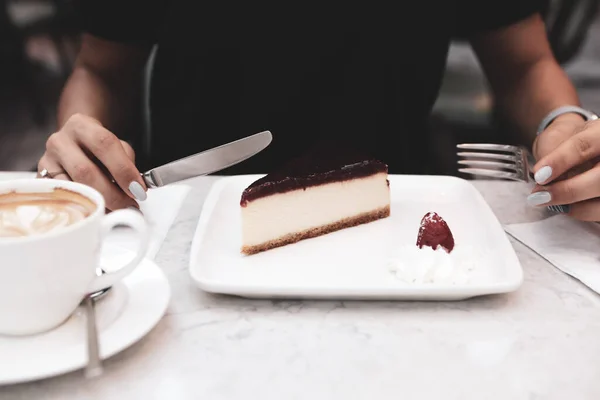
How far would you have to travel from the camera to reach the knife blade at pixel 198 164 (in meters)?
1.01

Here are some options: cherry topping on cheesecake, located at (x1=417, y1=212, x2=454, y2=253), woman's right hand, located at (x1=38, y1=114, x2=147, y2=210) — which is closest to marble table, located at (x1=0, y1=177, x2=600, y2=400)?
cherry topping on cheesecake, located at (x1=417, y1=212, x2=454, y2=253)

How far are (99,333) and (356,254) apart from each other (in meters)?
0.43

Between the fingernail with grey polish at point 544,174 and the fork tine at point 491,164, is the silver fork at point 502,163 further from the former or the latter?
→ the fingernail with grey polish at point 544,174

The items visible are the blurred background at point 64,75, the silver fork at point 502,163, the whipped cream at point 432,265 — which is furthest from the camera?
the blurred background at point 64,75

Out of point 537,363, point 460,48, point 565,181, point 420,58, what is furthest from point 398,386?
point 460,48

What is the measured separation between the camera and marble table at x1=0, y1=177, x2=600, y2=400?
2.10 ft

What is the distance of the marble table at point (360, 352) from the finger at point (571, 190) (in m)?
0.16

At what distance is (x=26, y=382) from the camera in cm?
63

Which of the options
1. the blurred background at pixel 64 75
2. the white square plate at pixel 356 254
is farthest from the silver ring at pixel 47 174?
the blurred background at pixel 64 75

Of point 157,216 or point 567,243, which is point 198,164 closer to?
point 157,216

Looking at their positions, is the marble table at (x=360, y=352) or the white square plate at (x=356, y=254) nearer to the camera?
the marble table at (x=360, y=352)

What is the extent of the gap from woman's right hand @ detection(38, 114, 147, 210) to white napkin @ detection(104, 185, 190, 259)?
48 millimetres

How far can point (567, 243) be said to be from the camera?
0.99 metres

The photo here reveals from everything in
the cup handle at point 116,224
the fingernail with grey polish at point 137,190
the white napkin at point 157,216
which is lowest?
the white napkin at point 157,216
